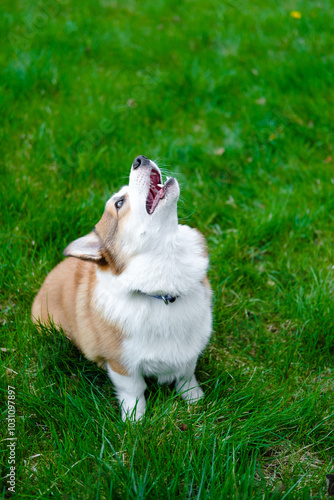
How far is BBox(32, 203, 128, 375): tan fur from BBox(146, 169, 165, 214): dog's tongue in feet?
0.47

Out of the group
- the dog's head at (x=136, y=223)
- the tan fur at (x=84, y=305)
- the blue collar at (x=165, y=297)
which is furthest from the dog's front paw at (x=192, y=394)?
the dog's head at (x=136, y=223)

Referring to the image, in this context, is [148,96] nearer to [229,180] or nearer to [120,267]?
[229,180]

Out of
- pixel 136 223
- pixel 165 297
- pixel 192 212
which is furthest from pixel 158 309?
pixel 192 212

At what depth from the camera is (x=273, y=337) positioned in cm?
275

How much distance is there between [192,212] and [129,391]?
1549 mm

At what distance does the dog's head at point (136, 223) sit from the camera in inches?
83.2

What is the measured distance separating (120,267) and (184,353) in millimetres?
549

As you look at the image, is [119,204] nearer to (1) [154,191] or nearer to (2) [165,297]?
(1) [154,191]

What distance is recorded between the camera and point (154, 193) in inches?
89.7

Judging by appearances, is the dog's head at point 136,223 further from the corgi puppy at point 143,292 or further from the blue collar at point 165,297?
the blue collar at point 165,297

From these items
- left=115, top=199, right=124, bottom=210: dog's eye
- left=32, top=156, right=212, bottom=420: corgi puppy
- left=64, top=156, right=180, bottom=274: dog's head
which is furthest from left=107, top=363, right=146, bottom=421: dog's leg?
left=115, top=199, right=124, bottom=210: dog's eye

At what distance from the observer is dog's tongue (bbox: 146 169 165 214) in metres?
2.14

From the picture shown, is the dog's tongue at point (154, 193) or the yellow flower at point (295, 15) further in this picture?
the yellow flower at point (295, 15)

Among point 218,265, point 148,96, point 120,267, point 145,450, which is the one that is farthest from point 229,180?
point 145,450
